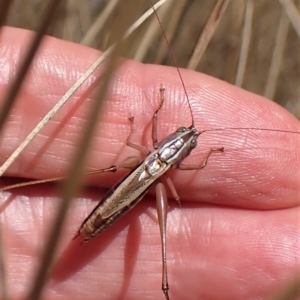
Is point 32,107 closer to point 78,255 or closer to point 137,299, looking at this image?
point 78,255

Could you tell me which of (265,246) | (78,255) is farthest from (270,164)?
(78,255)

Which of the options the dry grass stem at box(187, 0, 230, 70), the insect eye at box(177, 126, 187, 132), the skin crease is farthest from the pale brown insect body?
the dry grass stem at box(187, 0, 230, 70)

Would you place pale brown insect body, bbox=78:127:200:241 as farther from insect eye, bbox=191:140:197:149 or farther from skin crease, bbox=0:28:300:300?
skin crease, bbox=0:28:300:300

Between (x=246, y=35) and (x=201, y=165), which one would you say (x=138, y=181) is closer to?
(x=201, y=165)

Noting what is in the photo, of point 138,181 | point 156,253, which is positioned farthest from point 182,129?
point 156,253

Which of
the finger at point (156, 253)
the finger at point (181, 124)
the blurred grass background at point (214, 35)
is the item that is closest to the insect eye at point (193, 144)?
the finger at point (181, 124)

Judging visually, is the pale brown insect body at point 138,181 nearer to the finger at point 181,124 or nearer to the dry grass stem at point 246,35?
the finger at point 181,124

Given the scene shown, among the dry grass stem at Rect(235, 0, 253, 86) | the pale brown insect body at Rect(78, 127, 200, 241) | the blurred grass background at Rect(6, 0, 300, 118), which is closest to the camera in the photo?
the pale brown insect body at Rect(78, 127, 200, 241)
